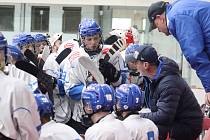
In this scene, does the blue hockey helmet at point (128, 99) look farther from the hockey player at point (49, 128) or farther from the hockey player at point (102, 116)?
the hockey player at point (49, 128)

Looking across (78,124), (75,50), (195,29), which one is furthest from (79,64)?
(195,29)

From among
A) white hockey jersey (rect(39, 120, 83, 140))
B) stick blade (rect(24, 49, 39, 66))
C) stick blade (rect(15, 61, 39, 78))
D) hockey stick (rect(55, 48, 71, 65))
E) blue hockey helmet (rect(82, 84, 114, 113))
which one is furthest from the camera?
stick blade (rect(24, 49, 39, 66))

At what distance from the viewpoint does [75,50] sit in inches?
213

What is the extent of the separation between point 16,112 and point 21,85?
0.57ft

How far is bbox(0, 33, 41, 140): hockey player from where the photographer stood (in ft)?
10.4

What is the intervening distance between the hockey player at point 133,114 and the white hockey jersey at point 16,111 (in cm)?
107

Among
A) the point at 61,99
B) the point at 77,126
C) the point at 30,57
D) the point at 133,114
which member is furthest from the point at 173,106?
the point at 30,57

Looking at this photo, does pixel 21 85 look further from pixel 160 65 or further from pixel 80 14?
pixel 80 14

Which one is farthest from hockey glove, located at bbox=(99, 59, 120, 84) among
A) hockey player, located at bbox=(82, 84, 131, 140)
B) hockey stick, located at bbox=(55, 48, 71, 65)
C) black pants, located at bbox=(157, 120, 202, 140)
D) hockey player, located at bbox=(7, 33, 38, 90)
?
hockey player, located at bbox=(82, 84, 131, 140)

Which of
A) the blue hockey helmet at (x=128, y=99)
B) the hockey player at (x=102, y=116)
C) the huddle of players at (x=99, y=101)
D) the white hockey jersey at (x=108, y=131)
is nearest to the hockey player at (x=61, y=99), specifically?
→ the huddle of players at (x=99, y=101)

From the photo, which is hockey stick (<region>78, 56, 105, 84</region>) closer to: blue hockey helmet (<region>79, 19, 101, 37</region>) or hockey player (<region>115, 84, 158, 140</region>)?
blue hockey helmet (<region>79, 19, 101, 37</region>)

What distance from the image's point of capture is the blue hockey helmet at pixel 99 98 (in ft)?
13.3

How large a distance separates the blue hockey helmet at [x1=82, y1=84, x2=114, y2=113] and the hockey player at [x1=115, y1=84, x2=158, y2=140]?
17cm

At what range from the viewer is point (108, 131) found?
375 cm
